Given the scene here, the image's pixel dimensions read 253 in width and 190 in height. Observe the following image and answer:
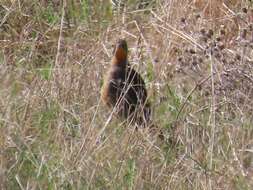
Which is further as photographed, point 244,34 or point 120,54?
point 120,54

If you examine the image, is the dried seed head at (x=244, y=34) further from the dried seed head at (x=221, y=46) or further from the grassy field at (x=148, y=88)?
the dried seed head at (x=221, y=46)

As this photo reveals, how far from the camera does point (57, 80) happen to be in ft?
18.9

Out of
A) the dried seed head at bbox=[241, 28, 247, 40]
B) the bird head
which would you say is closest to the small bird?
the bird head

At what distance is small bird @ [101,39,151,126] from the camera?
5324 millimetres

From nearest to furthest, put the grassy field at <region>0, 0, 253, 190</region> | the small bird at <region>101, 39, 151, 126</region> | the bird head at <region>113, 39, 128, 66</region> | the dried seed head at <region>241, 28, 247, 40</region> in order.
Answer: the grassy field at <region>0, 0, 253, 190</region>
the small bird at <region>101, 39, 151, 126</region>
the dried seed head at <region>241, 28, 247, 40</region>
the bird head at <region>113, 39, 128, 66</region>

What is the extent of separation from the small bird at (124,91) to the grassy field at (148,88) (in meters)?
0.08

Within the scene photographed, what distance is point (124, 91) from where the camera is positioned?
5.47 meters

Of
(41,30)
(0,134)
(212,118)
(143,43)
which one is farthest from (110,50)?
(0,134)

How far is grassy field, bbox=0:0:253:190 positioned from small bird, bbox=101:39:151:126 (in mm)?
81

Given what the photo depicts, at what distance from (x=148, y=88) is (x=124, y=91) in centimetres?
56

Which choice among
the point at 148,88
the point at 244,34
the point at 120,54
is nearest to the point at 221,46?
the point at 244,34

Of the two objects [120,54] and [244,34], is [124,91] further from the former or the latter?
[244,34]

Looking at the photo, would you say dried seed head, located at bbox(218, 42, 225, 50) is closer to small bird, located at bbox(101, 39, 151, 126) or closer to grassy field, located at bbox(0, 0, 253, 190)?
grassy field, located at bbox(0, 0, 253, 190)

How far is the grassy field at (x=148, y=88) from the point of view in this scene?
4.69m
